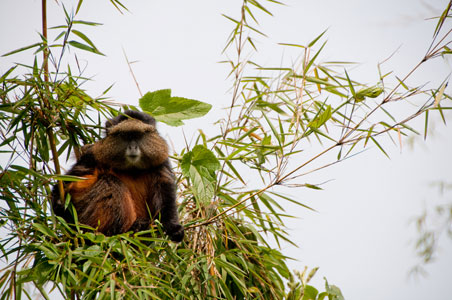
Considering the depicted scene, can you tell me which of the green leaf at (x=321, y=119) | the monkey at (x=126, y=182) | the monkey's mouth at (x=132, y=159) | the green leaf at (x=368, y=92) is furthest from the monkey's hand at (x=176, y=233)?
the green leaf at (x=368, y=92)

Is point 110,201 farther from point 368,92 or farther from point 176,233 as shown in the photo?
point 368,92

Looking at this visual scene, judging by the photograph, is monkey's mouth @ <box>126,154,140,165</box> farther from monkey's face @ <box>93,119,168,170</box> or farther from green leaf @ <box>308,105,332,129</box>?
green leaf @ <box>308,105,332,129</box>

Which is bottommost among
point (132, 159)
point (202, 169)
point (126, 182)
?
point (126, 182)

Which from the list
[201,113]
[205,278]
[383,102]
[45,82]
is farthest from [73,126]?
[383,102]

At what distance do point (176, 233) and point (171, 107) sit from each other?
102 centimetres

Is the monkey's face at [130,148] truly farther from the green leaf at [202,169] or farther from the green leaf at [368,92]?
the green leaf at [368,92]

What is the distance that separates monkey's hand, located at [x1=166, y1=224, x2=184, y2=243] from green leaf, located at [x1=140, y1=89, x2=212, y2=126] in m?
0.83

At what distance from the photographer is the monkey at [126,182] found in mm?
4137

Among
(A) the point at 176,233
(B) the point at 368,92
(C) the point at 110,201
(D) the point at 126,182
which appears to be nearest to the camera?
(B) the point at 368,92

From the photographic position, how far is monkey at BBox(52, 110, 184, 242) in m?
4.14

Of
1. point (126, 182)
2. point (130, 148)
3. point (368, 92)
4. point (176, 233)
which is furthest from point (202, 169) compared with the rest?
point (368, 92)

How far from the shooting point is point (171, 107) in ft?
13.4

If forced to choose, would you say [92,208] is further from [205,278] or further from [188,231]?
[205,278]

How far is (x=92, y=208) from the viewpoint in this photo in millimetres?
4117
